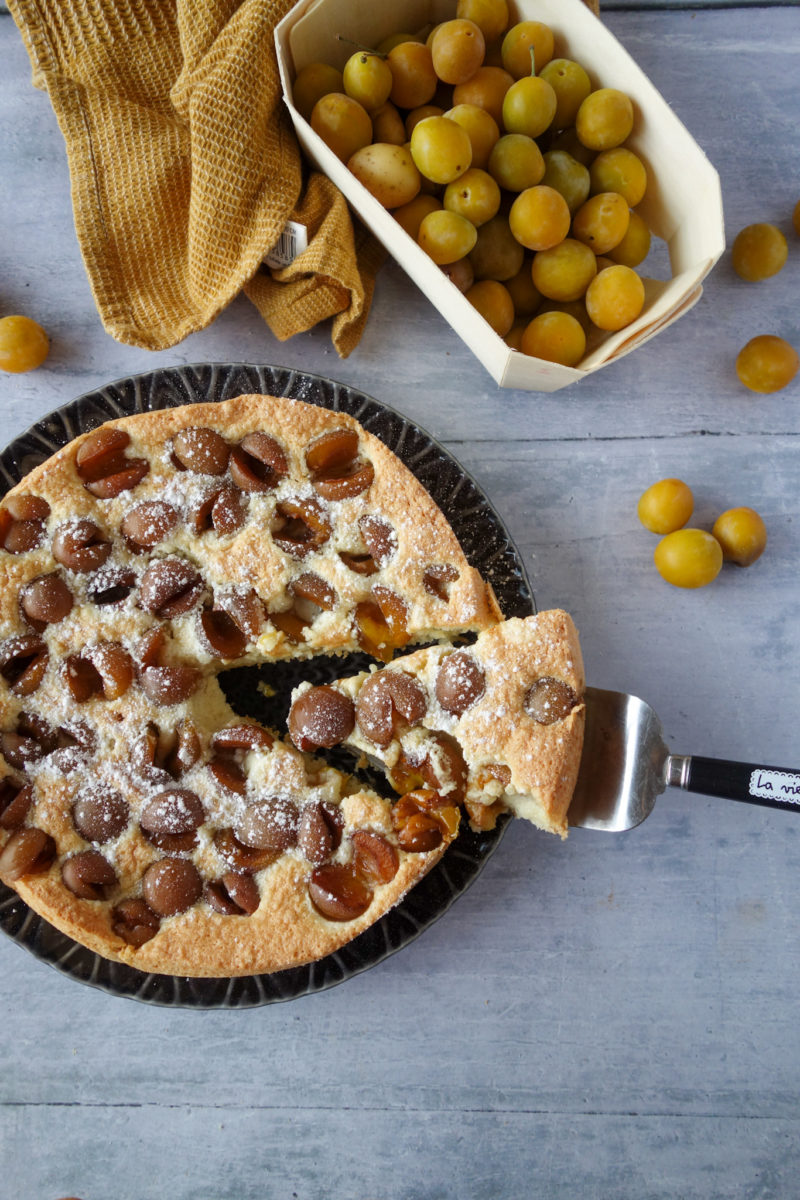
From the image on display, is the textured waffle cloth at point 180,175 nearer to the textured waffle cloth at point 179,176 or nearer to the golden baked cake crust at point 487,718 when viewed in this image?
the textured waffle cloth at point 179,176

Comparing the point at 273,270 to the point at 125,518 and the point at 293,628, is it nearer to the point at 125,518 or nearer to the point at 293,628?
the point at 125,518

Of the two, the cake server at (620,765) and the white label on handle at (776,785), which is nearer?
the white label on handle at (776,785)

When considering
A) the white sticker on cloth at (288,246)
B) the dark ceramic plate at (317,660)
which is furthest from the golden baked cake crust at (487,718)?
the white sticker on cloth at (288,246)

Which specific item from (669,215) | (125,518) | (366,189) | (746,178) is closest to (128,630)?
(125,518)

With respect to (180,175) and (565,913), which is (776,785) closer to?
(565,913)

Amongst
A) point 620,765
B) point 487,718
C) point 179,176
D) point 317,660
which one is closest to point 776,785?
point 620,765

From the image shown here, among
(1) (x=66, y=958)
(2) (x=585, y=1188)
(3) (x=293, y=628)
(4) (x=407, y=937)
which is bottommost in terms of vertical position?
(2) (x=585, y=1188)
